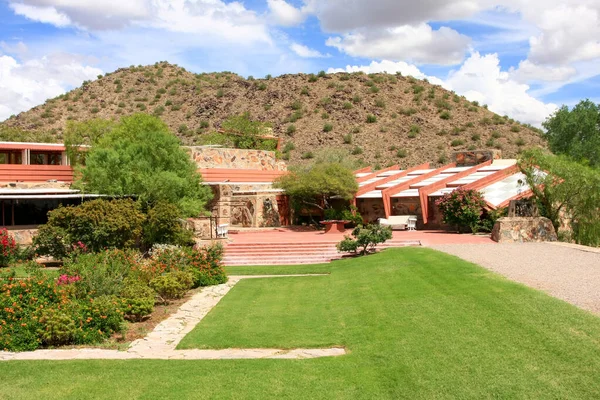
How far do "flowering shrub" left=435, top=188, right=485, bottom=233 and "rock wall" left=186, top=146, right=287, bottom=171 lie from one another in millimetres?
13421

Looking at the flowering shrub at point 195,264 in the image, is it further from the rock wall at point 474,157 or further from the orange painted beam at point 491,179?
the rock wall at point 474,157

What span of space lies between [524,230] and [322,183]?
10.8 m

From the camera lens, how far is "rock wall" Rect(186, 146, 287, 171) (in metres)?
31.8

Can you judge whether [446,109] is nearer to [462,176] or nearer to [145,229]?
[462,176]

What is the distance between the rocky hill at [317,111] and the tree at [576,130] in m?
7.33

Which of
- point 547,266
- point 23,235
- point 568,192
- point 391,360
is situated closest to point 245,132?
point 23,235

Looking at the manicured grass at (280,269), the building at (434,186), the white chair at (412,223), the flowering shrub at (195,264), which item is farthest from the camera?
the white chair at (412,223)

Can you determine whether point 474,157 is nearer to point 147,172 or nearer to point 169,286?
point 147,172

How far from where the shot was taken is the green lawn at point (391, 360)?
700 centimetres

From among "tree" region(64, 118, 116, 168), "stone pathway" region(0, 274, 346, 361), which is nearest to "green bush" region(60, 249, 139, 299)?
"stone pathway" region(0, 274, 346, 361)

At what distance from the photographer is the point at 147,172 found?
2206cm

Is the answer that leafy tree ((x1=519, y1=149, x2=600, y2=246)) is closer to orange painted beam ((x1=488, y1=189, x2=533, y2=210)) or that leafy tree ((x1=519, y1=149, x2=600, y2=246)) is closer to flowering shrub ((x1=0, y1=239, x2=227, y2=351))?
orange painted beam ((x1=488, y1=189, x2=533, y2=210))

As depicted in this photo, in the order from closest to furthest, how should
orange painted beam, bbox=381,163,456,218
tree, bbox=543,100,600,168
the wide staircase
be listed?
the wide staircase, orange painted beam, bbox=381,163,456,218, tree, bbox=543,100,600,168

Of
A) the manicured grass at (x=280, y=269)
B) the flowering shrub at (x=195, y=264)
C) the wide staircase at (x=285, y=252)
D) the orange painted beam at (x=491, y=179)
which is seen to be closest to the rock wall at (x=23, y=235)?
the flowering shrub at (x=195, y=264)
